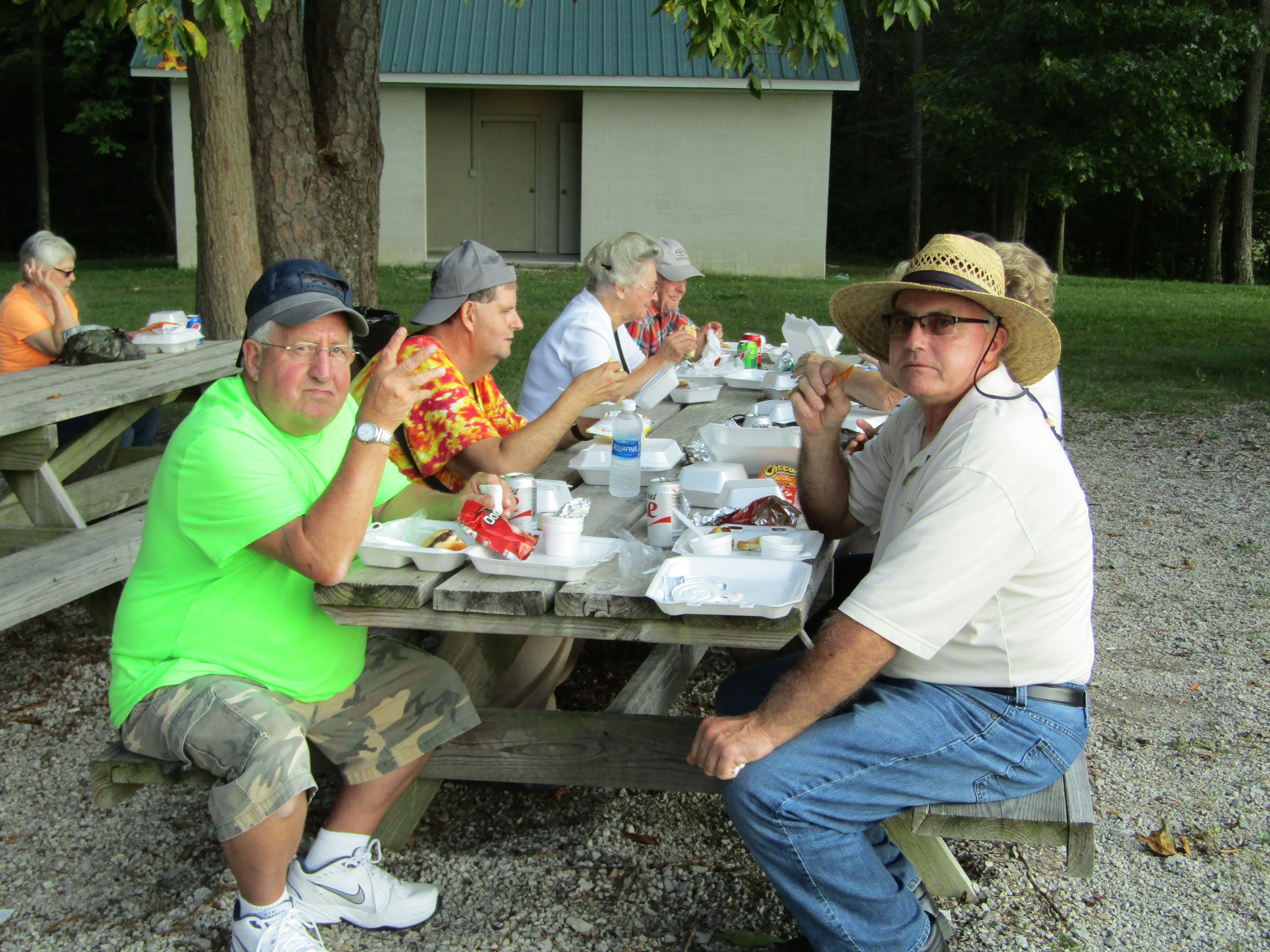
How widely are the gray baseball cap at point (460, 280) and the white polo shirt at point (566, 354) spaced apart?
1129 millimetres

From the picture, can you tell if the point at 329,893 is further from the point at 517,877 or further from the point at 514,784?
the point at 514,784

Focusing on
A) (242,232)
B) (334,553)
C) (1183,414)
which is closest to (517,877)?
(334,553)

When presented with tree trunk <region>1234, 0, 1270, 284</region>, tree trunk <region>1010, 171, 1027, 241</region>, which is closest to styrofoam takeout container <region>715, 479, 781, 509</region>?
tree trunk <region>1010, 171, 1027, 241</region>

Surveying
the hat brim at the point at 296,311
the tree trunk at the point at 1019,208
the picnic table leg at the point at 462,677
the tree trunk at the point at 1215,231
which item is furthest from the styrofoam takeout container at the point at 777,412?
the tree trunk at the point at 1215,231

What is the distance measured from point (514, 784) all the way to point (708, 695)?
2.92 ft

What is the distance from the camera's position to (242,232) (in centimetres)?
754

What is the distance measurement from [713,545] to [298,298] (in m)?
1.03

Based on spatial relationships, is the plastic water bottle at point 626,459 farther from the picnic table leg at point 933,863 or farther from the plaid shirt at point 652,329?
the plaid shirt at point 652,329

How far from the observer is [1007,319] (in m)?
2.43

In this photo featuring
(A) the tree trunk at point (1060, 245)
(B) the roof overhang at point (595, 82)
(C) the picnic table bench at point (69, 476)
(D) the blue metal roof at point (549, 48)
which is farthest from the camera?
(A) the tree trunk at point (1060, 245)

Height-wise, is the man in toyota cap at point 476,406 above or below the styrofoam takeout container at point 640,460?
above

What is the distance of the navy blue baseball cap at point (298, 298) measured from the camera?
2.43 meters

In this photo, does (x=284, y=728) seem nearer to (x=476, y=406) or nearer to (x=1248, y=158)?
(x=476, y=406)

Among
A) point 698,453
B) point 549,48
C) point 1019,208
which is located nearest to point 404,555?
point 698,453
